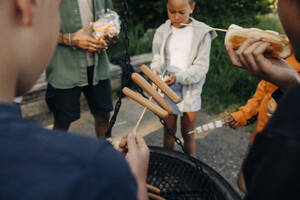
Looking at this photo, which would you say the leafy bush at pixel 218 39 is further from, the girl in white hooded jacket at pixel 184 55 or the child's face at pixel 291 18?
the child's face at pixel 291 18

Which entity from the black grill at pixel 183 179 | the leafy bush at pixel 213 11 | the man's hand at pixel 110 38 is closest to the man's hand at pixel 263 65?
the black grill at pixel 183 179

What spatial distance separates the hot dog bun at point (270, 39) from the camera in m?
1.12

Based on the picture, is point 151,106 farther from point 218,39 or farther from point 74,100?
point 218,39

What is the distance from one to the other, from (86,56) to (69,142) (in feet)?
6.13

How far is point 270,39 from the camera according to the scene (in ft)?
3.76

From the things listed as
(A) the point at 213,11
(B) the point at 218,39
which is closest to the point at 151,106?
(B) the point at 218,39

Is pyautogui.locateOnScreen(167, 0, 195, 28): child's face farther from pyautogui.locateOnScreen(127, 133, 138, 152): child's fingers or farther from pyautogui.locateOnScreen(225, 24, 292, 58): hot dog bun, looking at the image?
pyautogui.locateOnScreen(127, 133, 138, 152): child's fingers

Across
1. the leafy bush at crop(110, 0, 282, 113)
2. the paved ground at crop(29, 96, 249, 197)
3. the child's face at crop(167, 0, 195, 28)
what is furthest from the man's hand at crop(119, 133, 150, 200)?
the leafy bush at crop(110, 0, 282, 113)

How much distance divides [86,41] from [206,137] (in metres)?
2.18

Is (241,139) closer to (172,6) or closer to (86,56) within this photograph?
(172,6)

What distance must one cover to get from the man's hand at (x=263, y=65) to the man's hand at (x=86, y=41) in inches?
56.2

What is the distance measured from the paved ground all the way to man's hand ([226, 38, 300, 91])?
72.5 inches

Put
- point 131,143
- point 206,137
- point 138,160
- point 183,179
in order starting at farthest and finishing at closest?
point 206,137, point 183,179, point 131,143, point 138,160

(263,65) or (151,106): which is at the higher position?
(263,65)
